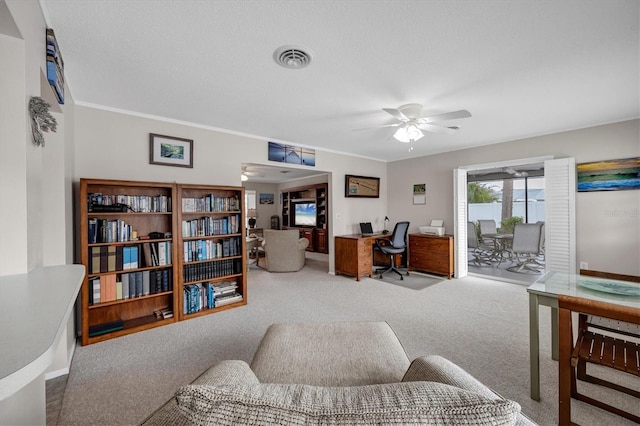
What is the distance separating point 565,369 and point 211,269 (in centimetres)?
324

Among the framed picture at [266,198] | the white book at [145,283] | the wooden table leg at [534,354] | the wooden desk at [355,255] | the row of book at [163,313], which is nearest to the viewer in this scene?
the wooden table leg at [534,354]

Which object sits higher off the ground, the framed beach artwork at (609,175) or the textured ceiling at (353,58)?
the textured ceiling at (353,58)

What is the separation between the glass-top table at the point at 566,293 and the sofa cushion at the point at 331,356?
0.96 metres

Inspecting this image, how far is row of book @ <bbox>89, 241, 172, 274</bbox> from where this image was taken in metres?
2.53

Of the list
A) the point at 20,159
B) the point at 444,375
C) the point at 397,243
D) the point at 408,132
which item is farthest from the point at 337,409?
the point at 397,243

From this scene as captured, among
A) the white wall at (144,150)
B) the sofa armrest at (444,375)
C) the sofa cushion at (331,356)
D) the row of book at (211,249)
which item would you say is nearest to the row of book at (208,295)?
the row of book at (211,249)

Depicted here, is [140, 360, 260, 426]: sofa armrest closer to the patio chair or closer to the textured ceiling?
the textured ceiling

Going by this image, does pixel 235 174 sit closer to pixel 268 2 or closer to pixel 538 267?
pixel 268 2

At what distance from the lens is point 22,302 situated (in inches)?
28.7

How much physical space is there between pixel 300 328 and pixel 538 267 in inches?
235

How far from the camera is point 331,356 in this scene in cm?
142

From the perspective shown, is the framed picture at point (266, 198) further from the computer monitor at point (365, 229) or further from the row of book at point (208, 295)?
the row of book at point (208, 295)

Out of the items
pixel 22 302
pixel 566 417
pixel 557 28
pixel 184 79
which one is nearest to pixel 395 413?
pixel 22 302

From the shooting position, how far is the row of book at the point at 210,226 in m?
3.10
